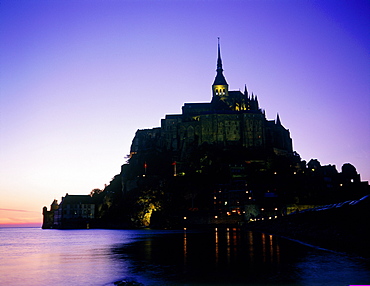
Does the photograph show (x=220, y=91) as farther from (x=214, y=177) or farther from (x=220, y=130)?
(x=214, y=177)

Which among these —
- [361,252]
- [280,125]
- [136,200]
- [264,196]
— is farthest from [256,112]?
[361,252]

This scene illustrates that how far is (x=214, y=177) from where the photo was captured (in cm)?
10994

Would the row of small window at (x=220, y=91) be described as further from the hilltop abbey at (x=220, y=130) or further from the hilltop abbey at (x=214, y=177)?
the hilltop abbey at (x=220, y=130)

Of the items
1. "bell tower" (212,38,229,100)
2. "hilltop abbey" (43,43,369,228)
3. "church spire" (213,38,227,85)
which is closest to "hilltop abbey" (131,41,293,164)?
"hilltop abbey" (43,43,369,228)

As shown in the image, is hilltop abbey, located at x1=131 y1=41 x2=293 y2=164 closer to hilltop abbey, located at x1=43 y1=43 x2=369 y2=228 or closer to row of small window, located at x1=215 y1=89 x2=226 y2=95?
hilltop abbey, located at x1=43 y1=43 x2=369 y2=228

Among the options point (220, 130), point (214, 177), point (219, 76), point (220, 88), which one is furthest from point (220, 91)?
point (214, 177)

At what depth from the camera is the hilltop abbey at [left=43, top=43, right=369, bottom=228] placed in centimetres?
9688

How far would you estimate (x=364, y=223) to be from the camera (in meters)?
35.5

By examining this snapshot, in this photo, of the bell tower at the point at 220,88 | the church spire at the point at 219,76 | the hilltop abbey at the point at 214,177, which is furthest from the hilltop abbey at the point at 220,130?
the church spire at the point at 219,76

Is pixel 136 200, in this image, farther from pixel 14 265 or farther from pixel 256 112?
pixel 14 265

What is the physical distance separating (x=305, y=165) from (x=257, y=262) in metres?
106

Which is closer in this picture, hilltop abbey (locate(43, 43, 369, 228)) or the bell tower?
hilltop abbey (locate(43, 43, 369, 228))

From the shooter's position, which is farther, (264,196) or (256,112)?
(256,112)

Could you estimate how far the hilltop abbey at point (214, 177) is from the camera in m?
96.9
